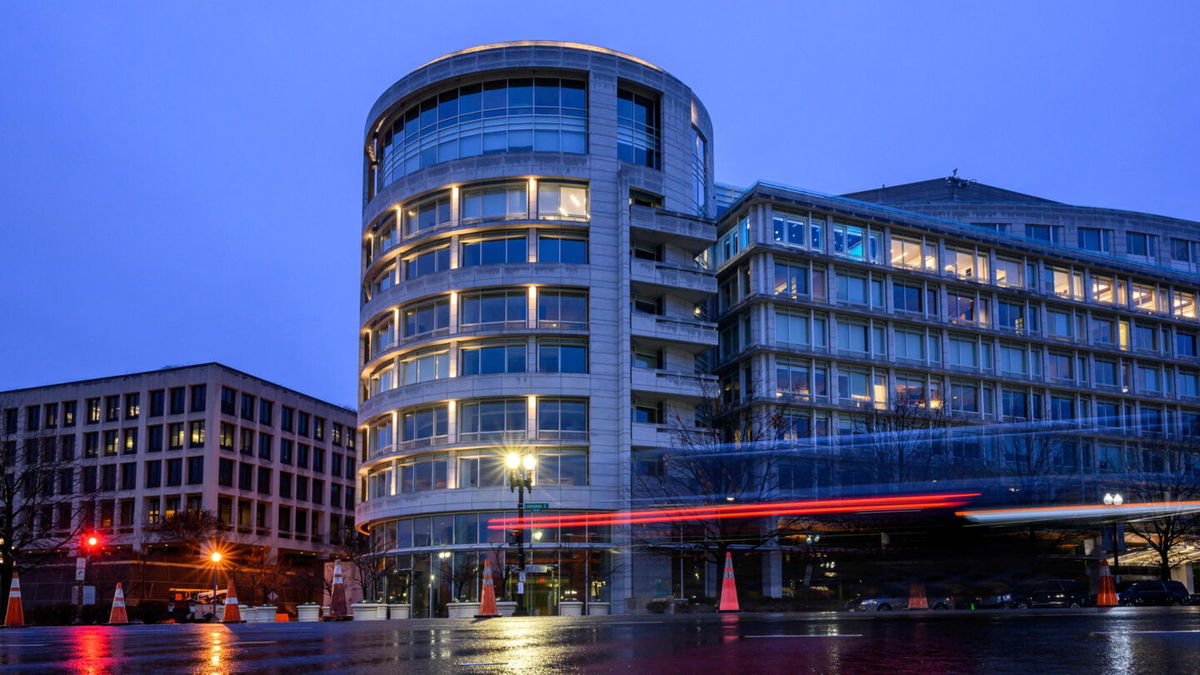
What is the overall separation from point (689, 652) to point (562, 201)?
189ft

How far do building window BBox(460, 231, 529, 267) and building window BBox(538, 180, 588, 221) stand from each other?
2138mm

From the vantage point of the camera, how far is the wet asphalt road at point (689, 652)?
33.6ft

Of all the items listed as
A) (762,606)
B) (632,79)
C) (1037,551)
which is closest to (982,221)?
(632,79)

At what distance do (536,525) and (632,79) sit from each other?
88.5ft

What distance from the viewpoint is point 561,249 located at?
225ft

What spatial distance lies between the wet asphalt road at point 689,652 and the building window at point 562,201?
52765 millimetres

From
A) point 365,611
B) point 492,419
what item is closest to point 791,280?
point 492,419

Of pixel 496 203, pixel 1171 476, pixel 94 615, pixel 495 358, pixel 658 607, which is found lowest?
pixel 658 607

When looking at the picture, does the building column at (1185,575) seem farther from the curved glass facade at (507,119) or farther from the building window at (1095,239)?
the curved glass facade at (507,119)

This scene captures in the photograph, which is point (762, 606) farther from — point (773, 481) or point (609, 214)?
point (609, 214)

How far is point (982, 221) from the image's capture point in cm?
9175

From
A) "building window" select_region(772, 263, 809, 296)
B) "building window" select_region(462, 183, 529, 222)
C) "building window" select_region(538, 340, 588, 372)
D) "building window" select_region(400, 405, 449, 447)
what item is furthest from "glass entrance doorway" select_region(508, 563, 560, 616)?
"building window" select_region(772, 263, 809, 296)

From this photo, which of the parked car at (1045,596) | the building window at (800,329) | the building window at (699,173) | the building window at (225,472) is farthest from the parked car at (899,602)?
the building window at (225,472)

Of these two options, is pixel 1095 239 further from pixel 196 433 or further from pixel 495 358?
pixel 196 433
